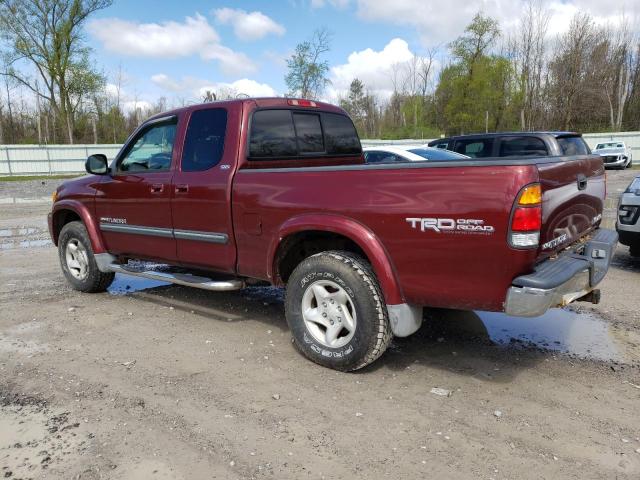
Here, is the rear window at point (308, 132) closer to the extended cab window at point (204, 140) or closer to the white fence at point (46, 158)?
the extended cab window at point (204, 140)

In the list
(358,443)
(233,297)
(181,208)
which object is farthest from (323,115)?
(358,443)

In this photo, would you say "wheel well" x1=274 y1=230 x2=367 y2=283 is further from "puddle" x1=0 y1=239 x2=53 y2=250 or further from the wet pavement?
"puddle" x1=0 y1=239 x2=53 y2=250

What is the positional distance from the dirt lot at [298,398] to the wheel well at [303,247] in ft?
2.19

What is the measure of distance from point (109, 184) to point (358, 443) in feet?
12.8

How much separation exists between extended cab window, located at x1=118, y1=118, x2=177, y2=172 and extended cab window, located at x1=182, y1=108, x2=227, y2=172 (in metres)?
0.25

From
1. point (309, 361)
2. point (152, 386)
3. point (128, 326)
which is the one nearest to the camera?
point (152, 386)

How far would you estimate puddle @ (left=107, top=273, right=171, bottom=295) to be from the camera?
6199 millimetres

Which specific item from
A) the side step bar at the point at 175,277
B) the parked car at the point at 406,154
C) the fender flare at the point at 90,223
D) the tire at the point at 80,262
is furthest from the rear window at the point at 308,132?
the parked car at the point at 406,154

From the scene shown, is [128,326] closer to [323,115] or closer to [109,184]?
[109,184]

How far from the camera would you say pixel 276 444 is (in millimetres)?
2865

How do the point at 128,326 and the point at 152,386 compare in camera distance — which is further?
the point at 128,326

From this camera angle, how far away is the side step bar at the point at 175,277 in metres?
4.39

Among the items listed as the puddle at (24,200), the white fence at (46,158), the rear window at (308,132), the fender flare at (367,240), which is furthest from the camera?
the white fence at (46,158)

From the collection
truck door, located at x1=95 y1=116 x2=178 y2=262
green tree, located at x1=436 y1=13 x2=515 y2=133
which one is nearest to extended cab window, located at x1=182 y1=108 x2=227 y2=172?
truck door, located at x1=95 y1=116 x2=178 y2=262
